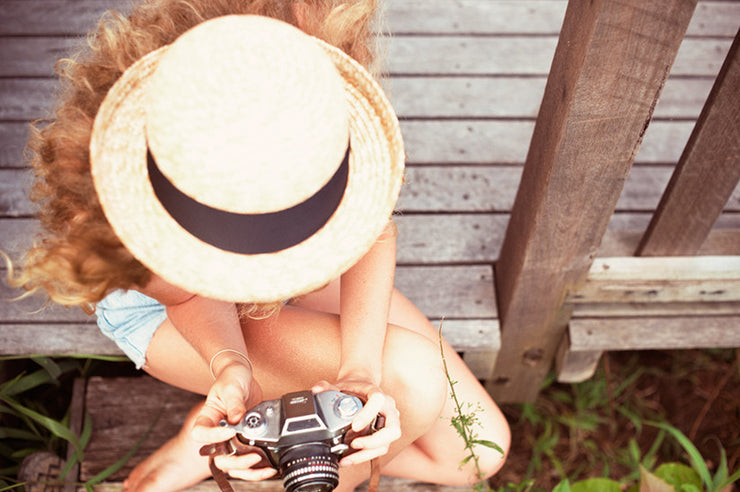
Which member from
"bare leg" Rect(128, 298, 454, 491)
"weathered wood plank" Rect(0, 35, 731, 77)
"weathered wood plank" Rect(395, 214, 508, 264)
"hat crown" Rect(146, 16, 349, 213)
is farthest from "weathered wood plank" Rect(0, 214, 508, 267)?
"hat crown" Rect(146, 16, 349, 213)

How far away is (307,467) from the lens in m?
0.94

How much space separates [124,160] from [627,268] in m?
Answer: 1.19

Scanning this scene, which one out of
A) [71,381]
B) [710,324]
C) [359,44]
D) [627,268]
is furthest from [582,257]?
[71,381]

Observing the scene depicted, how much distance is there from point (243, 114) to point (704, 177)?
1043 millimetres

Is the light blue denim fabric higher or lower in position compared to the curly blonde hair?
lower

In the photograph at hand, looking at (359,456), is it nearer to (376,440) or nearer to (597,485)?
(376,440)

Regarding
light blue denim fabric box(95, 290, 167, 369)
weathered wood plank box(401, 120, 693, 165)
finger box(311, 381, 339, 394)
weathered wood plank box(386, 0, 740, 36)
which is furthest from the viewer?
weathered wood plank box(386, 0, 740, 36)

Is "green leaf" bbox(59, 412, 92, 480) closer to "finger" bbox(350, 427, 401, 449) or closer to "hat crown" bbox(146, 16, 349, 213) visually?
"finger" bbox(350, 427, 401, 449)

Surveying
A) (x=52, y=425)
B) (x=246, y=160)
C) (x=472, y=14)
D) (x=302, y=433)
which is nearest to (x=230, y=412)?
(x=302, y=433)

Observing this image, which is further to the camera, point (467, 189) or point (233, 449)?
point (467, 189)

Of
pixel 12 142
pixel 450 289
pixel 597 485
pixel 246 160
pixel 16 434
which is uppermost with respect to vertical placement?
pixel 246 160

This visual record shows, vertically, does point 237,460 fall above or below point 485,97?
below

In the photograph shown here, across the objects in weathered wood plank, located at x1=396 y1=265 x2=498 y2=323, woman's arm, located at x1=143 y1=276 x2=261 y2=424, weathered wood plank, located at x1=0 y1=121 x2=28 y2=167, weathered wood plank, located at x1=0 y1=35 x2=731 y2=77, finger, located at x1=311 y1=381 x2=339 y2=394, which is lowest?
weathered wood plank, located at x1=396 y1=265 x2=498 y2=323

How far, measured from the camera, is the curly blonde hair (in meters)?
0.99
